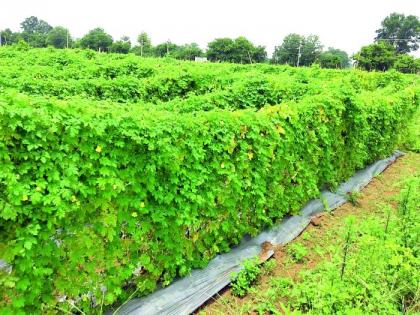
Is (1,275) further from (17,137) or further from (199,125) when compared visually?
(199,125)

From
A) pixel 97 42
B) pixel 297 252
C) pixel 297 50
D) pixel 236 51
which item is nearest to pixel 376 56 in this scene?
pixel 297 50

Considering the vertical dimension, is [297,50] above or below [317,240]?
above

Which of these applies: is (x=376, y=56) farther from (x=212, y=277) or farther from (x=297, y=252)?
(x=212, y=277)

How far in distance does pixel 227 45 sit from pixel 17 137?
192ft

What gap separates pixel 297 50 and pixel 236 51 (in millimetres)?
11082

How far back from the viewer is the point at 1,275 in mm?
2863

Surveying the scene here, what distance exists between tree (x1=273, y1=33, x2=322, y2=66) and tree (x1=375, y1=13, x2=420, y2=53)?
38054mm

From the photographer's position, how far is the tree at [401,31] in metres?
91.8

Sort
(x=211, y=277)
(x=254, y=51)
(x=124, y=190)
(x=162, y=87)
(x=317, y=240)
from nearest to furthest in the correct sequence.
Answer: (x=124, y=190)
(x=211, y=277)
(x=317, y=240)
(x=162, y=87)
(x=254, y=51)

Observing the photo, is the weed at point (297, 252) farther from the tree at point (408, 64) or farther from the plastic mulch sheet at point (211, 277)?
the tree at point (408, 64)

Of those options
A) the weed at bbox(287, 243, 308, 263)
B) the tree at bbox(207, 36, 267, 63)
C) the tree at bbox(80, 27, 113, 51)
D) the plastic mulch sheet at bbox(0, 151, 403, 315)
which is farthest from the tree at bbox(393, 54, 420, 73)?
the tree at bbox(80, 27, 113, 51)

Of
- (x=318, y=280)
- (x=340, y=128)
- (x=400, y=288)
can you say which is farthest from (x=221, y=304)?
(x=340, y=128)

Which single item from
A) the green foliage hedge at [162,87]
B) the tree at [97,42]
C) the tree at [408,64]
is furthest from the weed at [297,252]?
the tree at [97,42]

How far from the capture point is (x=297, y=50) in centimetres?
5959
